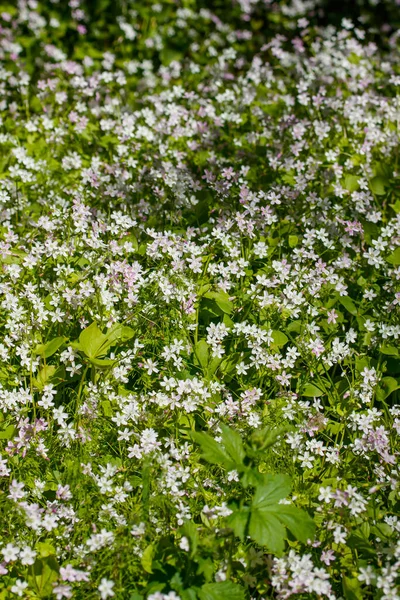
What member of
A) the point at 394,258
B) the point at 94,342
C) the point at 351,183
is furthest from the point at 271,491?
the point at 351,183

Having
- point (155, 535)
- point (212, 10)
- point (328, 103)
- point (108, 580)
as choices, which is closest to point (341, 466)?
point (155, 535)

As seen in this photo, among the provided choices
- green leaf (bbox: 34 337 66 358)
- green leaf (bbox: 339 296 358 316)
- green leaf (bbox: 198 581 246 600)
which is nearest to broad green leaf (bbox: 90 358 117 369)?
green leaf (bbox: 34 337 66 358)

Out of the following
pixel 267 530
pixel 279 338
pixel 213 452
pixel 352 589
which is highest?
pixel 279 338

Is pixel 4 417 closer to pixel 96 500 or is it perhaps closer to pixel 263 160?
pixel 96 500

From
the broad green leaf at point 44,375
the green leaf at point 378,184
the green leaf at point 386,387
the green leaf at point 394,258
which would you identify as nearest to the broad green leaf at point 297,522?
the green leaf at point 386,387

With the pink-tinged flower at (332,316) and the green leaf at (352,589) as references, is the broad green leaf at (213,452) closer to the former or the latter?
the green leaf at (352,589)

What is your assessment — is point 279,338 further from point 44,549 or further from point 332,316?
Answer: point 44,549
